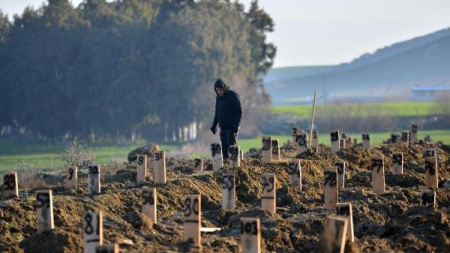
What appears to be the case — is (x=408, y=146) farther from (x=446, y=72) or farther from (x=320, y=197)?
(x=446, y=72)

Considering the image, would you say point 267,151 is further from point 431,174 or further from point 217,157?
point 431,174

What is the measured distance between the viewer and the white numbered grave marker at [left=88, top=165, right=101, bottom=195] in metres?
17.5

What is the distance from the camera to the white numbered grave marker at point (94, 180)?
1745 centimetres

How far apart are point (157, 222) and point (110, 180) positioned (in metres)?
6.40

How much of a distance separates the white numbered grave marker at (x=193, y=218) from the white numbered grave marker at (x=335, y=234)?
172cm

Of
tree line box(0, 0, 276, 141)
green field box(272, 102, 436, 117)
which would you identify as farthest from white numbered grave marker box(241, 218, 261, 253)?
green field box(272, 102, 436, 117)

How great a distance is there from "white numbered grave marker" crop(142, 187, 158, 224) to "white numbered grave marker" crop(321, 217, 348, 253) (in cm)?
309

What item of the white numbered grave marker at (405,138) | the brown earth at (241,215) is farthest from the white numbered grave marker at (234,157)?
the white numbered grave marker at (405,138)

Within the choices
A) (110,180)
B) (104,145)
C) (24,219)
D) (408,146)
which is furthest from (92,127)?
(24,219)

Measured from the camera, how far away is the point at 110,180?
69.8 ft

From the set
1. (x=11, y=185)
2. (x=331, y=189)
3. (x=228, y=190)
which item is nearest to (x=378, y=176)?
(x=331, y=189)

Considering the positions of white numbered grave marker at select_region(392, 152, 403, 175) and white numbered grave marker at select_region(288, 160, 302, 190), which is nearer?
white numbered grave marker at select_region(288, 160, 302, 190)

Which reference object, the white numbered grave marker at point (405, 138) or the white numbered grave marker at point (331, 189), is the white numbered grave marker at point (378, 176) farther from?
the white numbered grave marker at point (405, 138)

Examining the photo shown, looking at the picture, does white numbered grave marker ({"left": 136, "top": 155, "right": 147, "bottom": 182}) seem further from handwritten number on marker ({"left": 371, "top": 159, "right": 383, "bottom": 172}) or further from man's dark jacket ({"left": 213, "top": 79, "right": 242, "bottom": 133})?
man's dark jacket ({"left": 213, "top": 79, "right": 242, "bottom": 133})
